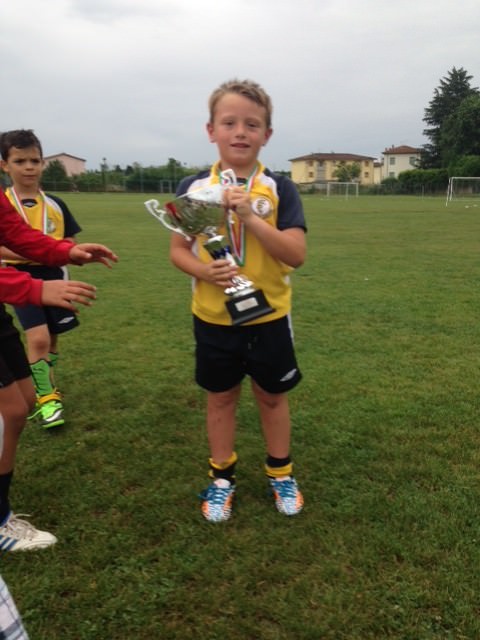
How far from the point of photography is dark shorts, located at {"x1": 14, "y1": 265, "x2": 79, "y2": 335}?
3664mm

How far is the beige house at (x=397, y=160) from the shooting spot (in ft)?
336

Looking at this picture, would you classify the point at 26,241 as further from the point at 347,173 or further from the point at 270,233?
the point at 347,173

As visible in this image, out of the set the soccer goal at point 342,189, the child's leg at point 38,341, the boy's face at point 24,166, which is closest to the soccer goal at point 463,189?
the soccer goal at point 342,189

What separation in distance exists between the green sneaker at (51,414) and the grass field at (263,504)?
87 millimetres

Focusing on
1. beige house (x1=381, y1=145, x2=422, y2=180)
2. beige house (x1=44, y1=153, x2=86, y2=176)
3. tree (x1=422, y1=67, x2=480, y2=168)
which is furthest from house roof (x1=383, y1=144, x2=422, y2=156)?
beige house (x1=44, y1=153, x2=86, y2=176)

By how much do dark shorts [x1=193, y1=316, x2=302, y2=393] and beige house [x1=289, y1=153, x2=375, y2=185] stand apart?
112m

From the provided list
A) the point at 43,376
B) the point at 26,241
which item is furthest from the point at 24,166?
the point at 43,376

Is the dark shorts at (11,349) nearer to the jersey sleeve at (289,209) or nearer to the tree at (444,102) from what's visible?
the jersey sleeve at (289,209)

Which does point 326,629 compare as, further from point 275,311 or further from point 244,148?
point 244,148

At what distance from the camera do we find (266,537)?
249 centimetres

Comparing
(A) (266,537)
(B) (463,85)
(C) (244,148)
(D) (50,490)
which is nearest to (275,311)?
(C) (244,148)

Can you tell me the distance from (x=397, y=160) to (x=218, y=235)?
366ft

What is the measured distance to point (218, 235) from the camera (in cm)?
235

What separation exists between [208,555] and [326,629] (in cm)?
60
